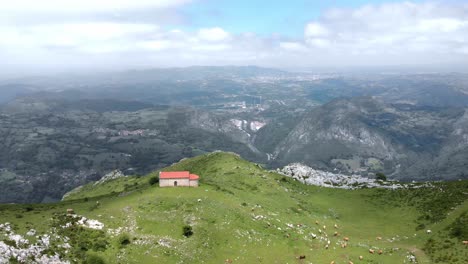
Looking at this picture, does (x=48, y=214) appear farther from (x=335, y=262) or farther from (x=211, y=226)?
(x=335, y=262)

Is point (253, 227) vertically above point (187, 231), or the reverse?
point (187, 231)

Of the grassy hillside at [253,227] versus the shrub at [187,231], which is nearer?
the grassy hillside at [253,227]

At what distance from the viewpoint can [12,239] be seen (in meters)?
49.2

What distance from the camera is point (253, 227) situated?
63688 mm

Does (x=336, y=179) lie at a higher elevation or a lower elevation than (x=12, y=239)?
lower

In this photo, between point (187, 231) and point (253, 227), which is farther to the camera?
point (253, 227)

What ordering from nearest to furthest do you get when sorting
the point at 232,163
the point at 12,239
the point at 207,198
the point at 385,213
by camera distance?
the point at 12,239, the point at 207,198, the point at 385,213, the point at 232,163

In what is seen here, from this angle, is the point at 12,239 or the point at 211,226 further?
the point at 211,226

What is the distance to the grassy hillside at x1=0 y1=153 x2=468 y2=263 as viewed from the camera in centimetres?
5456

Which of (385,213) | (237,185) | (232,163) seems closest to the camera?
(385,213)

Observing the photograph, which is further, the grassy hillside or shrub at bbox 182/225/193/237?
shrub at bbox 182/225/193/237

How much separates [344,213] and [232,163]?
151 feet

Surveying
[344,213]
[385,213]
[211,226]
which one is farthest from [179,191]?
[385,213]

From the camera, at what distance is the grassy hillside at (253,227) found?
54.6m
